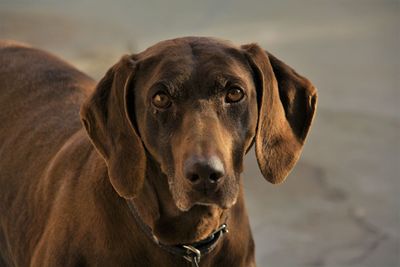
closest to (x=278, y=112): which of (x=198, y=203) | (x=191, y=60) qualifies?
(x=191, y=60)

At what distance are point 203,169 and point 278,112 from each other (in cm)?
58

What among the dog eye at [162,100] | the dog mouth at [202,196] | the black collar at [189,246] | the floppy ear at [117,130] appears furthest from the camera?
the black collar at [189,246]

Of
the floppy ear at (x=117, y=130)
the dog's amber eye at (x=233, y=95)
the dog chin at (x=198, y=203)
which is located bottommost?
the dog chin at (x=198, y=203)

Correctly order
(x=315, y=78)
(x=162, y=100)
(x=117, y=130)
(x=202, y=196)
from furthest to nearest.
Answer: (x=315, y=78)
(x=117, y=130)
(x=162, y=100)
(x=202, y=196)

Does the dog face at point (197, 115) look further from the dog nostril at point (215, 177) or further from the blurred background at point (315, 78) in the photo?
the blurred background at point (315, 78)

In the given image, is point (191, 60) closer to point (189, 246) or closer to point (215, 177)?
point (215, 177)

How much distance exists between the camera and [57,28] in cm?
971

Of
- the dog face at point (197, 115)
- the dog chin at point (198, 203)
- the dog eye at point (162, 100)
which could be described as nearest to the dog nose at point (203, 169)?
the dog face at point (197, 115)

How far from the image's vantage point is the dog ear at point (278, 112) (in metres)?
3.59

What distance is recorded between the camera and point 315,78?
27.1 ft

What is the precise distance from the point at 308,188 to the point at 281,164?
9.02 feet

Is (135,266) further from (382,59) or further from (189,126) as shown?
(382,59)

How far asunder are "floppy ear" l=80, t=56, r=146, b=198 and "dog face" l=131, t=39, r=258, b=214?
0.04 meters

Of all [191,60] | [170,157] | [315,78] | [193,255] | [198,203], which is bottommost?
[315,78]
